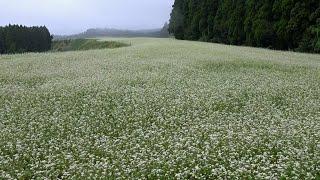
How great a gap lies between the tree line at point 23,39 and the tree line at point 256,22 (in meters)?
38.4

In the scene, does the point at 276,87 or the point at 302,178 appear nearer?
the point at 302,178

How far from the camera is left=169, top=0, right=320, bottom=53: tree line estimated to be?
39156mm

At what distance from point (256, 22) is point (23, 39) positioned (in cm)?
6145

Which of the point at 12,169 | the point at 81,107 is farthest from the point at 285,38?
the point at 12,169

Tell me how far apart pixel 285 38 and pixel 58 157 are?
1351 inches

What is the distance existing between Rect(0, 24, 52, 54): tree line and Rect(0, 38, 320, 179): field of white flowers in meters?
67.3

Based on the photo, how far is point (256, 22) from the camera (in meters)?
45.1

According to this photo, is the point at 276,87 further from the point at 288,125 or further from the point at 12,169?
the point at 12,169

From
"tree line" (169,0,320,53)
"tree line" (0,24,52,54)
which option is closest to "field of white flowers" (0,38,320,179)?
"tree line" (169,0,320,53)

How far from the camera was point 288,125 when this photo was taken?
13227 mm

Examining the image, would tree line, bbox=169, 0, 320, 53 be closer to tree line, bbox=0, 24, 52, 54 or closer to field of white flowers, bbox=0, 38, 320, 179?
field of white flowers, bbox=0, 38, 320, 179

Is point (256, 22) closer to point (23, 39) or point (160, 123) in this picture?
point (160, 123)

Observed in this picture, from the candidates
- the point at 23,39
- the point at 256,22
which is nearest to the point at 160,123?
the point at 256,22

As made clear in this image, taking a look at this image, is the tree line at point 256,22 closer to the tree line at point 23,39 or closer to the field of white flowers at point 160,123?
the field of white flowers at point 160,123
